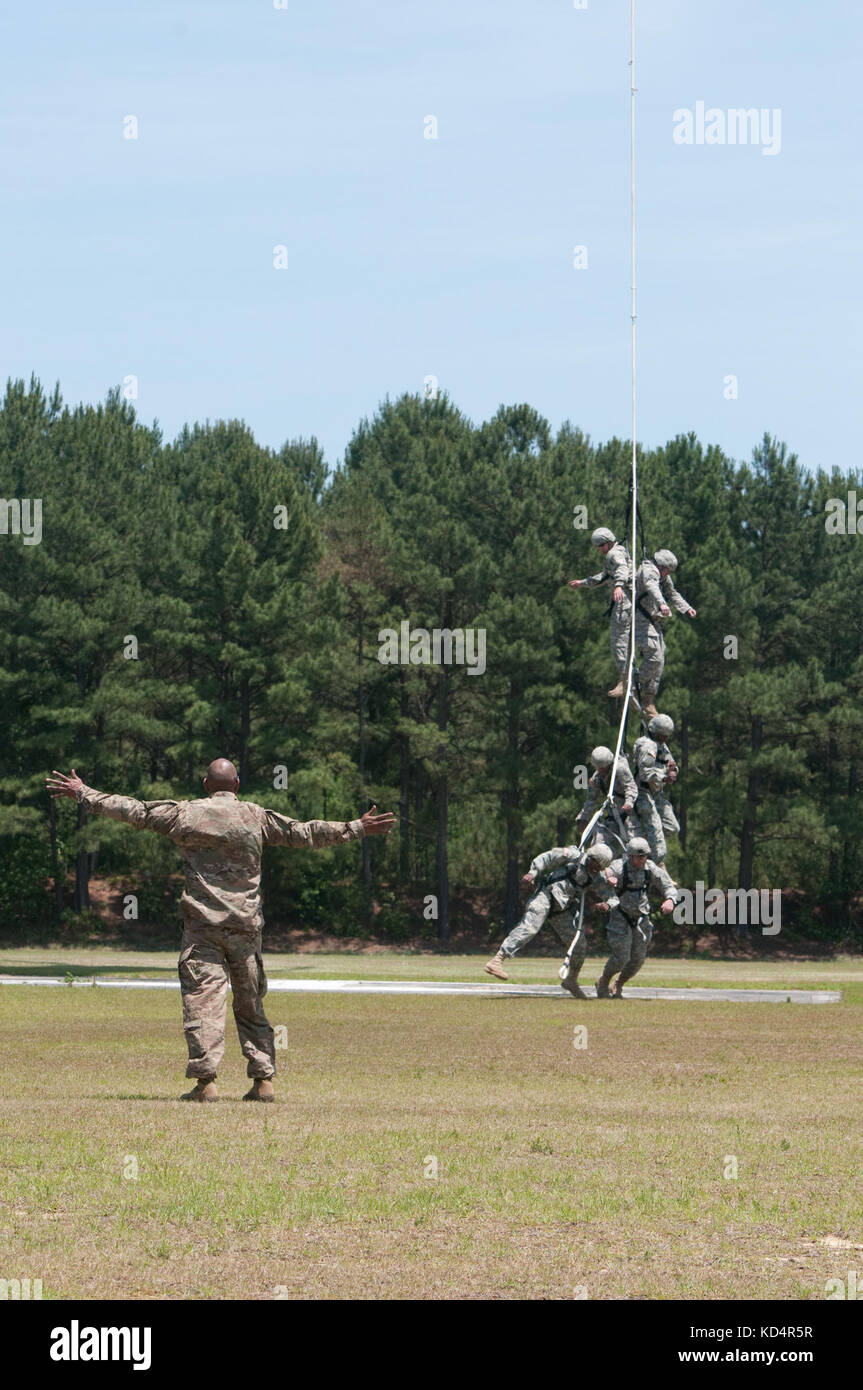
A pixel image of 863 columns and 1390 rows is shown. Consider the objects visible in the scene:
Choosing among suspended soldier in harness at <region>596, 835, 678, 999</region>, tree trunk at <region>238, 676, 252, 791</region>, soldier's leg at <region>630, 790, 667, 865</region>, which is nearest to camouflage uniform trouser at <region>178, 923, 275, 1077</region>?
suspended soldier in harness at <region>596, 835, 678, 999</region>

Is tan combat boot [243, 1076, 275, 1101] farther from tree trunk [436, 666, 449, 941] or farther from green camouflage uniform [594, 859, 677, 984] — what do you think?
tree trunk [436, 666, 449, 941]

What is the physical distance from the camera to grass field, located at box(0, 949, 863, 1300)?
7.30 m

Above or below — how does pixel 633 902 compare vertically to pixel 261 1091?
above

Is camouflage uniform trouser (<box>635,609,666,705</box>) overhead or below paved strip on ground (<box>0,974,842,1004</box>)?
overhead

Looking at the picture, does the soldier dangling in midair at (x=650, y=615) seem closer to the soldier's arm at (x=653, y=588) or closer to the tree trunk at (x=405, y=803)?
the soldier's arm at (x=653, y=588)

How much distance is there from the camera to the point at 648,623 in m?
28.1

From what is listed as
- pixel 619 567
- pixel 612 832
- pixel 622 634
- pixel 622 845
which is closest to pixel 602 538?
pixel 619 567

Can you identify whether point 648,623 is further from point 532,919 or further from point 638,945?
point 638,945

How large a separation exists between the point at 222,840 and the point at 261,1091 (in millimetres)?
1766

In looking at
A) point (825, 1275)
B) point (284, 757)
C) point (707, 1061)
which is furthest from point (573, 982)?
point (284, 757)

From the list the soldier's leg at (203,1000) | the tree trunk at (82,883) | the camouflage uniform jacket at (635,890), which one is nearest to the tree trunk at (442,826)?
the tree trunk at (82,883)

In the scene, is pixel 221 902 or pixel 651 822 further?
pixel 651 822

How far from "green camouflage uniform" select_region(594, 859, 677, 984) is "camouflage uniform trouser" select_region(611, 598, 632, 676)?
152 inches

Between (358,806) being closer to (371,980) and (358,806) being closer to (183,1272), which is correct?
(371,980)
